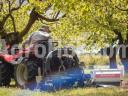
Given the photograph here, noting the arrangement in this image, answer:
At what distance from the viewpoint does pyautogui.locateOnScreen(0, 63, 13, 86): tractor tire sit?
55.4 ft

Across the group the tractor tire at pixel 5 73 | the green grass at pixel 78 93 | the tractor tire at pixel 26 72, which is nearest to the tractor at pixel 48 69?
the tractor tire at pixel 26 72

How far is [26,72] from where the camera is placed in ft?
50.9

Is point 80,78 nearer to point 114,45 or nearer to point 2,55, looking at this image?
point 2,55

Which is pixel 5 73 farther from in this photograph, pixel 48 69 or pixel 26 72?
pixel 48 69

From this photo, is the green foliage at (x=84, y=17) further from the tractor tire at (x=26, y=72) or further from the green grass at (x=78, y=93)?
the green grass at (x=78, y=93)

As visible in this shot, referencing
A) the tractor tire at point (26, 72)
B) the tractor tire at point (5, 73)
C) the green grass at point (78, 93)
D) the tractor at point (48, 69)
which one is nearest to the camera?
the green grass at point (78, 93)

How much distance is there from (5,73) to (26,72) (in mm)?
1721

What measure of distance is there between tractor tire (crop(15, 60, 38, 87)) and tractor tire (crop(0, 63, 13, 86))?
3.18 ft

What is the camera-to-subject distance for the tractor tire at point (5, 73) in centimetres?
1689

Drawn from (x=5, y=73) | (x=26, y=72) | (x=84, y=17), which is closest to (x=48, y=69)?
(x=26, y=72)

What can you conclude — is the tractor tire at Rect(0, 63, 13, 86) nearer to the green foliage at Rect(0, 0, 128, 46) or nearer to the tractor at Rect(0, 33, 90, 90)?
the tractor at Rect(0, 33, 90, 90)

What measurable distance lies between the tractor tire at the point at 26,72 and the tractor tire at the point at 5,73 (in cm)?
97

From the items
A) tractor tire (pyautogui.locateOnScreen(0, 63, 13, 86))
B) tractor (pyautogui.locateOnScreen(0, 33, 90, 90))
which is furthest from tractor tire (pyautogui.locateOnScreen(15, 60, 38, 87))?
tractor tire (pyautogui.locateOnScreen(0, 63, 13, 86))

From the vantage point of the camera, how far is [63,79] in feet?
47.3
